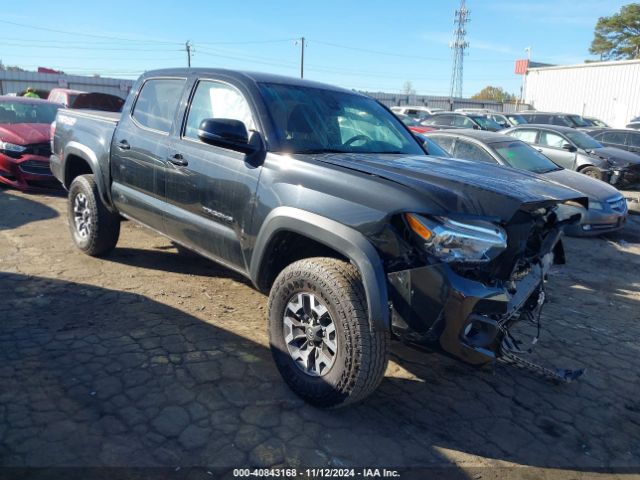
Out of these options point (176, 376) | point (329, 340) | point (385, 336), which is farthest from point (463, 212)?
point (176, 376)

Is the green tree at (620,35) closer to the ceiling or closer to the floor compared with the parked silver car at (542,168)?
closer to the ceiling

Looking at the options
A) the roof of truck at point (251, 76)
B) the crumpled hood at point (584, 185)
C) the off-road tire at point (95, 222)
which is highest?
the roof of truck at point (251, 76)

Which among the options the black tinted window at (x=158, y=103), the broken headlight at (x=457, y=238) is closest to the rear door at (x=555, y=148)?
the black tinted window at (x=158, y=103)

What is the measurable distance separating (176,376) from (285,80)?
2311mm

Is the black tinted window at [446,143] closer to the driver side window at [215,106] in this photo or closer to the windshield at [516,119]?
the driver side window at [215,106]

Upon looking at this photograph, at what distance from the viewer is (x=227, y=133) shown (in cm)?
326

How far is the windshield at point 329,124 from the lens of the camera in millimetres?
3568

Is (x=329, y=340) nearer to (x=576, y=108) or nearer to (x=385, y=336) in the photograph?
(x=385, y=336)

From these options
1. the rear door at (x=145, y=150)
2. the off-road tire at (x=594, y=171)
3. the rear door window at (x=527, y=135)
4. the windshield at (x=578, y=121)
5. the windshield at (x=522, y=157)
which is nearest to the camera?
the rear door at (x=145, y=150)

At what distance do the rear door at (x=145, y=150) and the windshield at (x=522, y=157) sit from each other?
490cm

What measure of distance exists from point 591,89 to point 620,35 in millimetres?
28851

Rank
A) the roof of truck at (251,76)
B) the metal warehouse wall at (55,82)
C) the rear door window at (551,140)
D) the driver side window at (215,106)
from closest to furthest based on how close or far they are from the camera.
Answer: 1. the driver side window at (215,106)
2. the roof of truck at (251,76)
3. the rear door window at (551,140)
4. the metal warehouse wall at (55,82)

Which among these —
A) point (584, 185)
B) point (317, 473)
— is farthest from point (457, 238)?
point (584, 185)

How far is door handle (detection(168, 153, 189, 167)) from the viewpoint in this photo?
3943 millimetres
